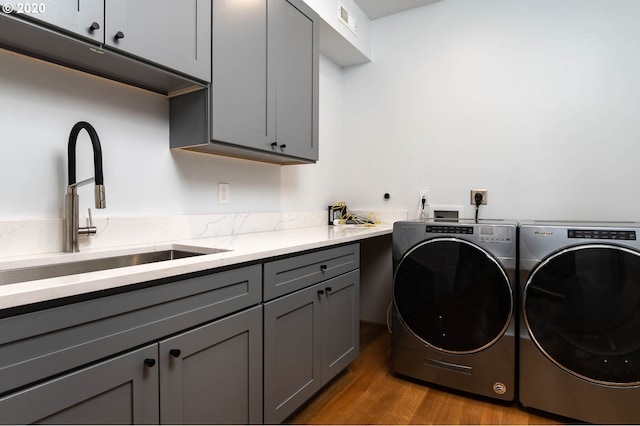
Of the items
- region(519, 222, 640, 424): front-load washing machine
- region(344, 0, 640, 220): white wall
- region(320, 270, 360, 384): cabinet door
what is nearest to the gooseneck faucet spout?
region(320, 270, 360, 384): cabinet door

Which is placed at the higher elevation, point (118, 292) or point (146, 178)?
point (146, 178)

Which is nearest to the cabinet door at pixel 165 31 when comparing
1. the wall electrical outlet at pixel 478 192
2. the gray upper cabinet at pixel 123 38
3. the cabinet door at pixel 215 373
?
the gray upper cabinet at pixel 123 38

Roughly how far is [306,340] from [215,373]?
21.5 inches

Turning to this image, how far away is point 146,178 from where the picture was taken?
1.62 m

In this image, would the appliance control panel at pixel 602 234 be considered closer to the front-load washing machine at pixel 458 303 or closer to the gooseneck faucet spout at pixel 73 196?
the front-load washing machine at pixel 458 303

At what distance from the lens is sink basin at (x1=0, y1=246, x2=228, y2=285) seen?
1.12m

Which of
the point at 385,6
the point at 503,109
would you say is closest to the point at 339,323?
the point at 503,109

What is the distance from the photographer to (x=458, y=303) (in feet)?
6.13

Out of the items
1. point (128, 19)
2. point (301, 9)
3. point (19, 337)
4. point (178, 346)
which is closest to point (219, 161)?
point (128, 19)

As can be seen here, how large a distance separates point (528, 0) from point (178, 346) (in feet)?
9.81

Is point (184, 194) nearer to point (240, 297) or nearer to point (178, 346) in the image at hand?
point (240, 297)

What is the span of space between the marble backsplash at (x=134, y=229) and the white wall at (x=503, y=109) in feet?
3.83

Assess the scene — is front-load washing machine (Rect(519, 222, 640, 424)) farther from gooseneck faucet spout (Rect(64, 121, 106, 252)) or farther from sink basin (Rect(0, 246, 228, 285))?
gooseneck faucet spout (Rect(64, 121, 106, 252))

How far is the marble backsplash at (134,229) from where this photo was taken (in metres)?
1.21
